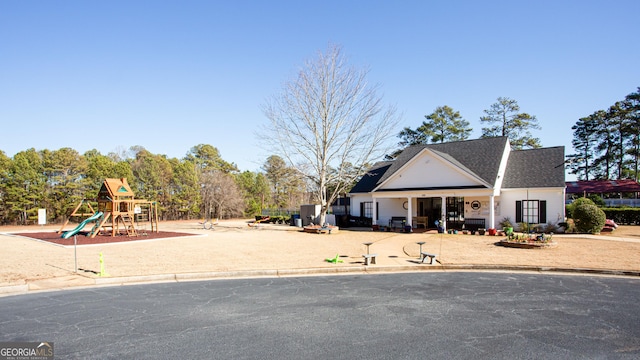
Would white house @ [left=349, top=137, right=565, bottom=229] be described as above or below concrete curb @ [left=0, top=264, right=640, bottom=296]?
above

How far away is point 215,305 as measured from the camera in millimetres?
7820

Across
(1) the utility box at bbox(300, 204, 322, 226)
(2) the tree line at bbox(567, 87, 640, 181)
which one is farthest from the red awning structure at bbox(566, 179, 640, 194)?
(1) the utility box at bbox(300, 204, 322, 226)

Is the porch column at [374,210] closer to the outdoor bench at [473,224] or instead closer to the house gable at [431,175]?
the house gable at [431,175]

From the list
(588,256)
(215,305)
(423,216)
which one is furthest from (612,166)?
(215,305)

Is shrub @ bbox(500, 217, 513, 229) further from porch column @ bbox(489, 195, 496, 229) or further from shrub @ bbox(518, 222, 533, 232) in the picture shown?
porch column @ bbox(489, 195, 496, 229)

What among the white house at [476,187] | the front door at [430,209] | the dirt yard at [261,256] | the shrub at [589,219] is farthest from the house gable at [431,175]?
the dirt yard at [261,256]

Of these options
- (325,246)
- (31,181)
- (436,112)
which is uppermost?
(436,112)

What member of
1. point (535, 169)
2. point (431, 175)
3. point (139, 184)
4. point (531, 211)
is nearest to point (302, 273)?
point (431, 175)

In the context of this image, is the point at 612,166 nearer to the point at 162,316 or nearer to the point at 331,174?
the point at 331,174

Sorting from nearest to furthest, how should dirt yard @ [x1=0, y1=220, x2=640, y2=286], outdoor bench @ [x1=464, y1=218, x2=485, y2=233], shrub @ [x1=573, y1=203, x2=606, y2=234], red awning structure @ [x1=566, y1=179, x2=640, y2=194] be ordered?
dirt yard @ [x1=0, y1=220, x2=640, y2=286] < shrub @ [x1=573, y1=203, x2=606, y2=234] < outdoor bench @ [x1=464, y1=218, x2=485, y2=233] < red awning structure @ [x1=566, y1=179, x2=640, y2=194]

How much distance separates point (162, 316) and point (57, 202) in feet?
123

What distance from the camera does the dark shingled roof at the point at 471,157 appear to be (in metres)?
26.0

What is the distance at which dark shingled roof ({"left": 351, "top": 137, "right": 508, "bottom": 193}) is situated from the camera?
26.0 metres

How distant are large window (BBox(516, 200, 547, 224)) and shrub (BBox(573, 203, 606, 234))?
6.18ft
